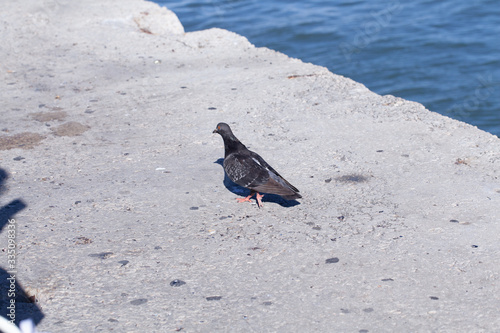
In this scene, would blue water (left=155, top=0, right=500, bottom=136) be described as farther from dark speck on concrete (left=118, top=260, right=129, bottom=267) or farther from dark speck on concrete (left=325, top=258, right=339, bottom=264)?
dark speck on concrete (left=118, top=260, right=129, bottom=267)

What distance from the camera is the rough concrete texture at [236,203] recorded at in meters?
3.55

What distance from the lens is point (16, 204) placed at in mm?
4805

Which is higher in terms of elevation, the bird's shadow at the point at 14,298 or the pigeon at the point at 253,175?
the pigeon at the point at 253,175

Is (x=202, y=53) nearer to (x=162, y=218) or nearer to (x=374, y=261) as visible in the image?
(x=162, y=218)

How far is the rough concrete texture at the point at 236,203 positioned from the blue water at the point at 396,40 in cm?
509

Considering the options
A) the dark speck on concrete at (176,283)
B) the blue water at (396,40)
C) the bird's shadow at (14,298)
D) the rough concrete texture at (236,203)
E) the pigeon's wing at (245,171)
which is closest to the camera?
the bird's shadow at (14,298)

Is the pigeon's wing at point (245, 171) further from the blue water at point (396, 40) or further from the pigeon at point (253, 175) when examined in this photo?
the blue water at point (396, 40)

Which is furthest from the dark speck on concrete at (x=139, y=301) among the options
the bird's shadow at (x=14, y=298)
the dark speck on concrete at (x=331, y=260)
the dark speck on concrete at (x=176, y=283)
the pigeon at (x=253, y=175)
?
the pigeon at (x=253, y=175)

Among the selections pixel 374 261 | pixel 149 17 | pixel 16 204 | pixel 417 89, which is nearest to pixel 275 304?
pixel 374 261

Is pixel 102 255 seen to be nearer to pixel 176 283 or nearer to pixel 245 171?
pixel 176 283

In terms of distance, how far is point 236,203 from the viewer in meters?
4.96

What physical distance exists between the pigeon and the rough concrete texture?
8.3 inches

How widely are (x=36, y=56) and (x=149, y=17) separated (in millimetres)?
2408

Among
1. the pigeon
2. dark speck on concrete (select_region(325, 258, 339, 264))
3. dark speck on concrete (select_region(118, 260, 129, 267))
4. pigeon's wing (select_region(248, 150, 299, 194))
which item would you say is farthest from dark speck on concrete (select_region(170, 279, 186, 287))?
pigeon's wing (select_region(248, 150, 299, 194))
